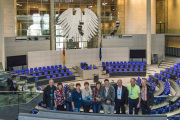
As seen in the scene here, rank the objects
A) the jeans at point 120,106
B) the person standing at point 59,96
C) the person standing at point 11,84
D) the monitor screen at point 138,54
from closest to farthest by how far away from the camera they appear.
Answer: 1. the jeans at point 120,106
2. the person standing at point 59,96
3. the person standing at point 11,84
4. the monitor screen at point 138,54

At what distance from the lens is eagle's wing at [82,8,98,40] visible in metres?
31.6

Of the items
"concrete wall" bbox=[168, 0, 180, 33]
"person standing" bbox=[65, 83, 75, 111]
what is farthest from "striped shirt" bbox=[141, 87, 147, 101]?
"concrete wall" bbox=[168, 0, 180, 33]

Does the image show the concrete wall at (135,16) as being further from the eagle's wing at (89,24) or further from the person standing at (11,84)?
the person standing at (11,84)

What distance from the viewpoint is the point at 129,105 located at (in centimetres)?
846

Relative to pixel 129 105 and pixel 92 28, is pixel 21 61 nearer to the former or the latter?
pixel 92 28

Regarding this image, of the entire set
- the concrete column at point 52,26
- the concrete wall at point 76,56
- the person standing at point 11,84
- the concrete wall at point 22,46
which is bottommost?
the person standing at point 11,84

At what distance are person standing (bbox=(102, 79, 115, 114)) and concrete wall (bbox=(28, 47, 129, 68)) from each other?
2033 cm

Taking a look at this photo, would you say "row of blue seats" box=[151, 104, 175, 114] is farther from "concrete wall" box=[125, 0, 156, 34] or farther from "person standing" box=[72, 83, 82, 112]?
"concrete wall" box=[125, 0, 156, 34]

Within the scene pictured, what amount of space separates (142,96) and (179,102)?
1.22 metres

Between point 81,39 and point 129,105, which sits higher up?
point 81,39

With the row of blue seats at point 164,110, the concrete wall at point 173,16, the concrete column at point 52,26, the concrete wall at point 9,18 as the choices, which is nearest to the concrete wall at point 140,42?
the concrete wall at point 173,16

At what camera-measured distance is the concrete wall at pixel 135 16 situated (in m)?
34.7

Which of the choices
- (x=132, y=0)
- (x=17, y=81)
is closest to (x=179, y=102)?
(x=17, y=81)

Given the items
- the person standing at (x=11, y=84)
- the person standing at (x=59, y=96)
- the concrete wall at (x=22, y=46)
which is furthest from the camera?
→ the concrete wall at (x=22, y=46)
